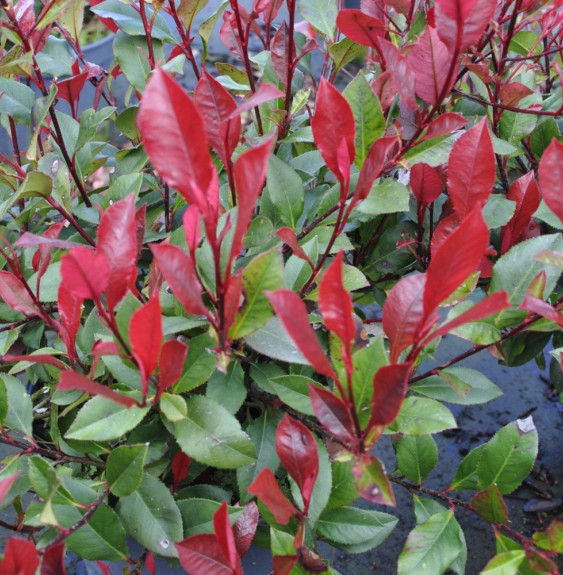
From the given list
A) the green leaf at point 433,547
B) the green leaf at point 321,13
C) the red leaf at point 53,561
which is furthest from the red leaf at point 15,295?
the green leaf at point 321,13

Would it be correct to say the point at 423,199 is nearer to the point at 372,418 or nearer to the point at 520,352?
the point at 520,352

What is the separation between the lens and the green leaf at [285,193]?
2.60ft

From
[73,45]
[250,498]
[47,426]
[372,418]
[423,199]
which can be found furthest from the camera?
[73,45]

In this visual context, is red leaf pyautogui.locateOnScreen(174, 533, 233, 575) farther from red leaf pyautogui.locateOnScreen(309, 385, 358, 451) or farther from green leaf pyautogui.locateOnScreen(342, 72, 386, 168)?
green leaf pyautogui.locateOnScreen(342, 72, 386, 168)

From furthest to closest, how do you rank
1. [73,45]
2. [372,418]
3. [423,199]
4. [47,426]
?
[73,45] → [47,426] → [423,199] → [372,418]

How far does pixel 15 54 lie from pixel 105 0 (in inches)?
A: 7.9

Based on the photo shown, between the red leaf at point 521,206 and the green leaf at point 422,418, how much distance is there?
0.96 ft

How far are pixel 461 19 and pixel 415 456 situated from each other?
1.69 ft

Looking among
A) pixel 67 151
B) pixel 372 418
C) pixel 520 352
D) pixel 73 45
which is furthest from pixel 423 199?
pixel 73 45

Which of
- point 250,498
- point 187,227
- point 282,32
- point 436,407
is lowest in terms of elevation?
point 250,498

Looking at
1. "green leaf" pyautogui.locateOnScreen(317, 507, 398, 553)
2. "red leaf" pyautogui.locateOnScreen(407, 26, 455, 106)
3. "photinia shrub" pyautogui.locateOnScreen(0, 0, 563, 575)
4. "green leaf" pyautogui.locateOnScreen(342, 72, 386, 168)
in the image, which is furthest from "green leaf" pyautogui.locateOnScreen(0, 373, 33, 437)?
"red leaf" pyautogui.locateOnScreen(407, 26, 455, 106)

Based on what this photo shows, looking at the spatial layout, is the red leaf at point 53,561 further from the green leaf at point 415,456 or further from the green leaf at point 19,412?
the green leaf at point 415,456

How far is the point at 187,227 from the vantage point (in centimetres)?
52

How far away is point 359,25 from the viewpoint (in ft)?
2.52
